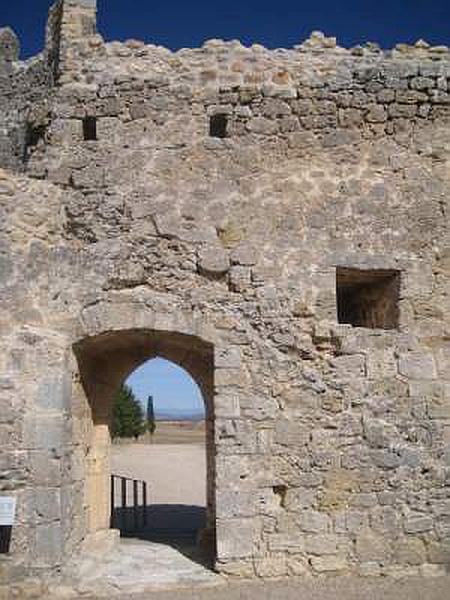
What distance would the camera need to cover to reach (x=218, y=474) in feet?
17.5

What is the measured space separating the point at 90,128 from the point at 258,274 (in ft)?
7.19

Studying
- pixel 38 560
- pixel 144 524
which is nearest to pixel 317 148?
pixel 38 560

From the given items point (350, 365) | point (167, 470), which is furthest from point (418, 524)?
point (167, 470)

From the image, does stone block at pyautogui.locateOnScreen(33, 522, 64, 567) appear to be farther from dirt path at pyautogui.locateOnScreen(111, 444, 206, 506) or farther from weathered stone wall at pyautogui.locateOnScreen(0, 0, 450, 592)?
dirt path at pyautogui.locateOnScreen(111, 444, 206, 506)

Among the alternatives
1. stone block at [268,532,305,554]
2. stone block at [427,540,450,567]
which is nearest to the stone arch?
stone block at [268,532,305,554]

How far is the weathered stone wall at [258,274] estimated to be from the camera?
17.5 feet

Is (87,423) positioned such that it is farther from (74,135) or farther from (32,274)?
(74,135)

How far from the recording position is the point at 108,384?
6.76 meters

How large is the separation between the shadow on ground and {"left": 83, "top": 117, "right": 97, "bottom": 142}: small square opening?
413 centimetres

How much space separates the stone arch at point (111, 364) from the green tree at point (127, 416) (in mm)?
14530

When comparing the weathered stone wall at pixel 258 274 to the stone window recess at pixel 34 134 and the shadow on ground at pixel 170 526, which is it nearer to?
the stone window recess at pixel 34 134

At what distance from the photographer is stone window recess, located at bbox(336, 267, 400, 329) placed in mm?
5887

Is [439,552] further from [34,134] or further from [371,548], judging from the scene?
[34,134]

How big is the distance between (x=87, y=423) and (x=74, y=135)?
283 cm
